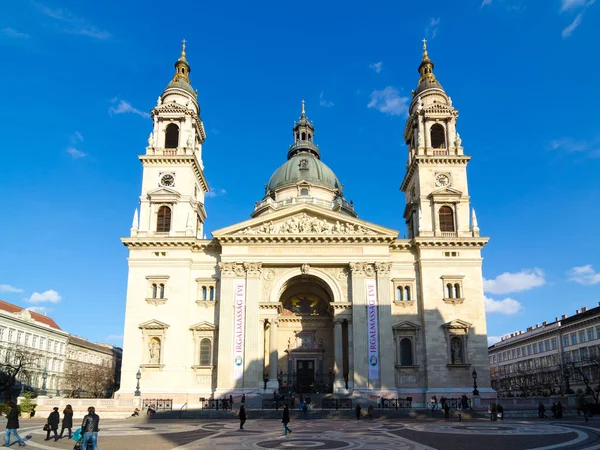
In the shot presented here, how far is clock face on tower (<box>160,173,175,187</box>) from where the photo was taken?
171 feet

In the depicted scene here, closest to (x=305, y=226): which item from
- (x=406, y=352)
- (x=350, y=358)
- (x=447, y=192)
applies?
(x=350, y=358)

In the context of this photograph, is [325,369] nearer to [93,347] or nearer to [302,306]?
[302,306]

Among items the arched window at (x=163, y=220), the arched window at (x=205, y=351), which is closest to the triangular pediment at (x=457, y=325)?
the arched window at (x=205, y=351)

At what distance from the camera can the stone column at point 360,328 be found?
4506 cm

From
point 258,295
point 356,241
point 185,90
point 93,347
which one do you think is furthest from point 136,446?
point 93,347

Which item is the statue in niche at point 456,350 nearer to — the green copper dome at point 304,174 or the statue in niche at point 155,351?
the statue in niche at point 155,351

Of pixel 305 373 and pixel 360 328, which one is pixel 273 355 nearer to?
pixel 305 373

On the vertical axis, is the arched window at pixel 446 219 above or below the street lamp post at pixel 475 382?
above

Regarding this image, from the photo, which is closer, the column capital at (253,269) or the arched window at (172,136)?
the column capital at (253,269)

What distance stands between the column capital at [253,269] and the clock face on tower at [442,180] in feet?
61.3

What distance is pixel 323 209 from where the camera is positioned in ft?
161

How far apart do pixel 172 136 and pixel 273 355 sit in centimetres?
2417

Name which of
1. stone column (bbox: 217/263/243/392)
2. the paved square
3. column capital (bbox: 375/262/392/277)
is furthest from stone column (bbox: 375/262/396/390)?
the paved square

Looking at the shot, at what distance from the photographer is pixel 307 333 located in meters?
53.2
